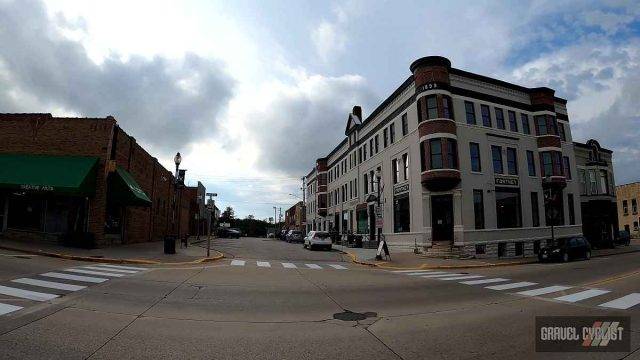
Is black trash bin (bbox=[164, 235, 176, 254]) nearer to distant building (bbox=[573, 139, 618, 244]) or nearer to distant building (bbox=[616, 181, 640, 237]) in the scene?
distant building (bbox=[573, 139, 618, 244])

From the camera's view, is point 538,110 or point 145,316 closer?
point 145,316

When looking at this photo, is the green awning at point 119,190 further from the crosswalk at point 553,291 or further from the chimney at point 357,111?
the chimney at point 357,111

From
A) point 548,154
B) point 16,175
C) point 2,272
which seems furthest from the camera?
point 548,154

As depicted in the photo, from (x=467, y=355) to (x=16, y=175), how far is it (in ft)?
73.2

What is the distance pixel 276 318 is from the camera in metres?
7.86

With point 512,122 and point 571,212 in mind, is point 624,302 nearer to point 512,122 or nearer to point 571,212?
point 512,122

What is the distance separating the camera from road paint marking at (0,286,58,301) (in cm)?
845

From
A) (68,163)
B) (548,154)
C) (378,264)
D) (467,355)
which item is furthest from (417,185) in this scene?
(467,355)

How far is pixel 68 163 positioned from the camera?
2038cm

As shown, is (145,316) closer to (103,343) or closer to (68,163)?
(103,343)

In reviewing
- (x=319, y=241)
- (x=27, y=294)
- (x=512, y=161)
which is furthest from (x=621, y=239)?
(x=27, y=294)

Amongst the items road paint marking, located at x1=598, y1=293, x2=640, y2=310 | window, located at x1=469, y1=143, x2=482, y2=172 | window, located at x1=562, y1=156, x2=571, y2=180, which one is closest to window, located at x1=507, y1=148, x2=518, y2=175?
window, located at x1=469, y1=143, x2=482, y2=172

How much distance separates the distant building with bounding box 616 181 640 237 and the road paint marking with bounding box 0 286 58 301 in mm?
76014

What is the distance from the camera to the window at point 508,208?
96.8ft
